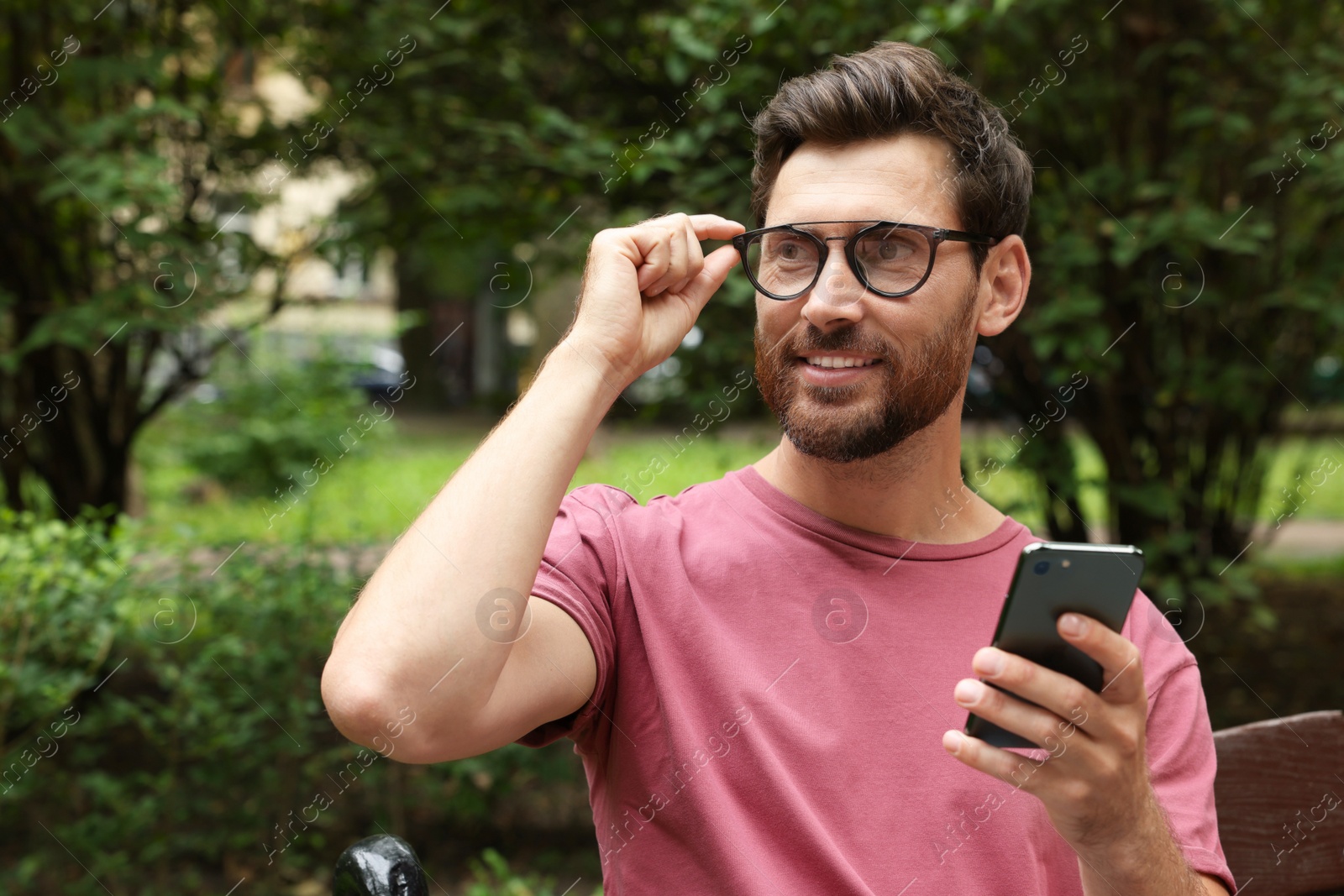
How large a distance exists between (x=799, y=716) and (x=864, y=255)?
2.48 feet

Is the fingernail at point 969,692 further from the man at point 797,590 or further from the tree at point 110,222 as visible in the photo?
the tree at point 110,222

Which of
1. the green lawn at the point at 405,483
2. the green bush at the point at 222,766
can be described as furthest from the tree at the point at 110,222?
the green bush at the point at 222,766

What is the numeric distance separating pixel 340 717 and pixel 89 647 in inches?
101

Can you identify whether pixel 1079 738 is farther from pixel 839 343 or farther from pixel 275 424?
pixel 275 424

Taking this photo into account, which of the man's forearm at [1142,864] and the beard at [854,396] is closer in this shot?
the man's forearm at [1142,864]

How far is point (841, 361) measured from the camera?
181cm

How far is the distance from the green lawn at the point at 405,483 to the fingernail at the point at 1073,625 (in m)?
1.44

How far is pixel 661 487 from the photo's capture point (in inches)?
179

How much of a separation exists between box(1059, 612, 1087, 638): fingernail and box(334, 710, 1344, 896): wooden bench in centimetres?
109

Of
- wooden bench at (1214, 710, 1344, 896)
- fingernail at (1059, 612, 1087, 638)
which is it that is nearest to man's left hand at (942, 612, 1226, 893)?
fingernail at (1059, 612, 1087, 638)

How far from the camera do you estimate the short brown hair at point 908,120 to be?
75.1 inches

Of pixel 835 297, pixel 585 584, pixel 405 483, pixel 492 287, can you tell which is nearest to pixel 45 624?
pixel 492 287

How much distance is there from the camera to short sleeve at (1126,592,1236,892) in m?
1.64

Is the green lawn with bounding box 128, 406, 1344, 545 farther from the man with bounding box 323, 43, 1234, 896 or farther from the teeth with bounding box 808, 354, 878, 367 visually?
the teeth with bounding box 808, 354, 878, 367
